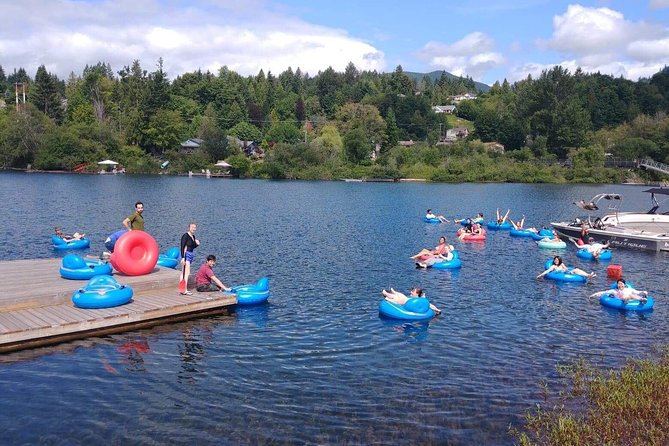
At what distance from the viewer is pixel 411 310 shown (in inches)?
711

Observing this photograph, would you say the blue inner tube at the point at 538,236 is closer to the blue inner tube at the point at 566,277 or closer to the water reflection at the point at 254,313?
the blue inner tube at the point at 566,277

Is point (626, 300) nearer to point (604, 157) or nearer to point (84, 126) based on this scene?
point (604, 157)

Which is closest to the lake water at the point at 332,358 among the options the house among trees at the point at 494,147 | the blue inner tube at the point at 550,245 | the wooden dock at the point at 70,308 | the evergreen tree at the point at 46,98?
the wooden dock at the point at 70,308

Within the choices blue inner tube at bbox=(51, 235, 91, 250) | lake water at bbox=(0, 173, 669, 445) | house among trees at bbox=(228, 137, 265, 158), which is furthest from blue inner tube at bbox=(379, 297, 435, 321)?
house among trees at bbox=(228, 137, 265, 158)

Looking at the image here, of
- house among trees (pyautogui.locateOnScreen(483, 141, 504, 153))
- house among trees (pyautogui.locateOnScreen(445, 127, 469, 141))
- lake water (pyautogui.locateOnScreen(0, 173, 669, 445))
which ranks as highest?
house among trees (pyautogui.locateOnScreen(445, 127, 469, 141))

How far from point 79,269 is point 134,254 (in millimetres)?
1753

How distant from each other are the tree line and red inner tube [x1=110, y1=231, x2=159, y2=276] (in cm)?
8818

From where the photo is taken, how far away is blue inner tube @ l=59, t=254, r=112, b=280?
18188 mm

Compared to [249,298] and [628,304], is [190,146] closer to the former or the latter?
[249,298]

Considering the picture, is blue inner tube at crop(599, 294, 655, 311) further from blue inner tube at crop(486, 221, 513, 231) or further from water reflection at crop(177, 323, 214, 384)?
blue inner tube at crop(486, 221, 513, 231)

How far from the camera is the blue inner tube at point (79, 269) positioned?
18188mm

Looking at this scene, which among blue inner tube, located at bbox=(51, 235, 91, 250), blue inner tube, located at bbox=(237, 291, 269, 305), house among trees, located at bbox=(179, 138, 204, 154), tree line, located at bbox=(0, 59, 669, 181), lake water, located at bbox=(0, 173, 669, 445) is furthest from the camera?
house among trees, located at bbox=(179, 138, 204, 154)

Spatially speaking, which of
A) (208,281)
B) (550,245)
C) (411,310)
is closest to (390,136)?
(550,245)

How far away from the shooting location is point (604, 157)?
113m
